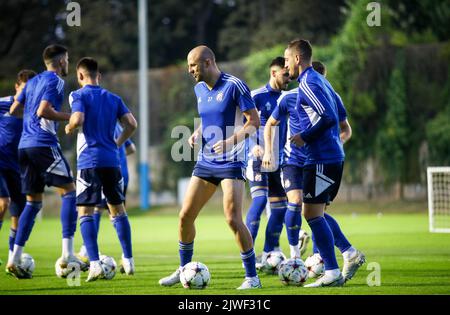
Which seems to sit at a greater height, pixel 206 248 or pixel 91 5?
pixel 91 5

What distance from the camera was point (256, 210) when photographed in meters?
11.3

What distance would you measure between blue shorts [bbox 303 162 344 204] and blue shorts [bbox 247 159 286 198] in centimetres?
241

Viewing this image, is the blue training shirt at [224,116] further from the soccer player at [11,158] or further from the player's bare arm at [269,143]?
the soccer player at [11,158]

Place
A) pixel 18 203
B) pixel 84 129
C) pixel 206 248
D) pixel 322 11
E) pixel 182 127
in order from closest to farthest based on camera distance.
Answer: pixel 84 129 < pixel 18 203 < pixel 206 248 < pixel 182 127 < pixel 322 11

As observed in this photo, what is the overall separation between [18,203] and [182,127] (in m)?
22.3

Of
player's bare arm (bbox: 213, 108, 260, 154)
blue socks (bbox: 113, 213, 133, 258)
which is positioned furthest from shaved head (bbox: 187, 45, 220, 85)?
blue socks (bbox: 113, 213, 133, 258)

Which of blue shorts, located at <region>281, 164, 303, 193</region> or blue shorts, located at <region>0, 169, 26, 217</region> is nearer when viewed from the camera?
blue shorts, located at <region>281, 164, 303, 193</region>

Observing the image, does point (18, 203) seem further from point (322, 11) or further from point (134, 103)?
point (322, 11)

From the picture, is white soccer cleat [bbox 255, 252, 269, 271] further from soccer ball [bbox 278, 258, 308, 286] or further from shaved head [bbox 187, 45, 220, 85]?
shaved head [bbox 187, 45, 220, 85]

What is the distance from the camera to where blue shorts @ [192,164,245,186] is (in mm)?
8805

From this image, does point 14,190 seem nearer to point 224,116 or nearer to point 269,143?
point 269,143

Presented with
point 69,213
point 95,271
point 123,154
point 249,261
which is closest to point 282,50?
point 123,154

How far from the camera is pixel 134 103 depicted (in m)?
34.9
